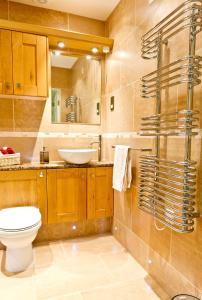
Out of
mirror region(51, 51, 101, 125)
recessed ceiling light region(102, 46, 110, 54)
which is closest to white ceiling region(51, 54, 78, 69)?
mirror region(51, 51, 101, 125)

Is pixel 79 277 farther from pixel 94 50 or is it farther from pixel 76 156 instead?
pixel 94 50

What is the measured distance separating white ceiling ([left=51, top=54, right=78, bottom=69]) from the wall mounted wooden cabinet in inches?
11.3

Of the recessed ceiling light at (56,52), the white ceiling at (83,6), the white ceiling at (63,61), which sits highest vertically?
the white ceiling at (83,6)

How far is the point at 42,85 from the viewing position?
2.13 m

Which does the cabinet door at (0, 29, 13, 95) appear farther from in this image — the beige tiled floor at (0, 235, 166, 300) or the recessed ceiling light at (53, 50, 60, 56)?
the beige tiled floor at (0, 235, 166, 300)

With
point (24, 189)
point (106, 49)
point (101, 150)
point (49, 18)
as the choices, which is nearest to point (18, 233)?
point (24, 189)

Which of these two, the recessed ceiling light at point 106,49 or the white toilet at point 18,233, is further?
the recessed ceiling light at point 106,49

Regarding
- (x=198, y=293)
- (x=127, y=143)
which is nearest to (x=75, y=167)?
(x=127, y=143)

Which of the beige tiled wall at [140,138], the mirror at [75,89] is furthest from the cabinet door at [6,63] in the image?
the beige tiled wall at [140,138]

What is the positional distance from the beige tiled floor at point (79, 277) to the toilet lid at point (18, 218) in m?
0.44

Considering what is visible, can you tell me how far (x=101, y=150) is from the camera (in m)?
2.63

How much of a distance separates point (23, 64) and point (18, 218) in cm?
147

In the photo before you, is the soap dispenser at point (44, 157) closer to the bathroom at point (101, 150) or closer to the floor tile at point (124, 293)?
the bathroom at point (101, 150)

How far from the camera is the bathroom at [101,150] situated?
51.6 inches
